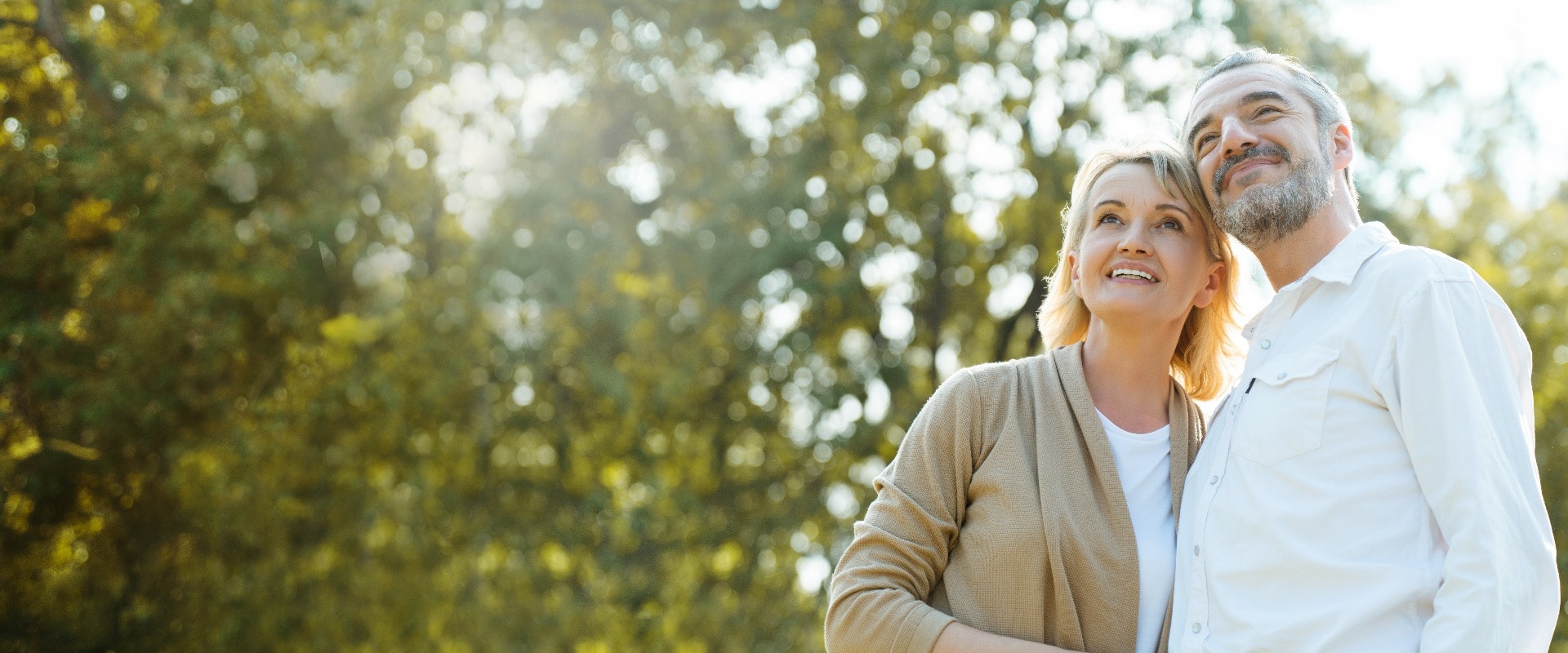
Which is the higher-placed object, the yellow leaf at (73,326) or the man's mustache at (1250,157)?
the man's mustache at (1250,157)

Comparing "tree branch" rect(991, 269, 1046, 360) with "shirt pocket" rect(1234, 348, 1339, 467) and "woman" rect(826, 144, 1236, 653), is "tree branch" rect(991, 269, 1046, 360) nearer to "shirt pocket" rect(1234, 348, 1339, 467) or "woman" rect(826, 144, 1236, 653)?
"woman" rect(826, 144, 1236, 653)

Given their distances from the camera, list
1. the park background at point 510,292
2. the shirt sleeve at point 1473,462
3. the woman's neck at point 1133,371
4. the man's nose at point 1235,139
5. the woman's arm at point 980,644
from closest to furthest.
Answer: the shirt sleeve at point 1473,462 < the woman's arm at point 980,644 < the man's nose at point 1235,139 < the woman's neck at point 1133,371 < the park background at point 510,292

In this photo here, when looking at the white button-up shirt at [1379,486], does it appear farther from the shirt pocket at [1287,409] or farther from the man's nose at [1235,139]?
the man's nose at [1235,139]

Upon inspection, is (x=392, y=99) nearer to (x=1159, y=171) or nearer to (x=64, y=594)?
(x=64, y=594)

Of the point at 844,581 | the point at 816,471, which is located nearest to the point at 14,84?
the point at 816,471

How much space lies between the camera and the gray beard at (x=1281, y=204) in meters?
2.22

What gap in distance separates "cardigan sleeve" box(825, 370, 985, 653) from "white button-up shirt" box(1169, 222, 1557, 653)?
415 millimetres

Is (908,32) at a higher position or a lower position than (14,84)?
higher

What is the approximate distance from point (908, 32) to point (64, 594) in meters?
6.27

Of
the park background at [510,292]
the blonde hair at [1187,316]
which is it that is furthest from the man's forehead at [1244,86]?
the park background at [510,292]

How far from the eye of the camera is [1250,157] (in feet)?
7.45

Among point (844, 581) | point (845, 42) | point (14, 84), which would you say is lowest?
point (14, 84)

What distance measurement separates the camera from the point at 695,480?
7695 millimetres

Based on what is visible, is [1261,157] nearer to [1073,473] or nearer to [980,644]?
[1073,473]
